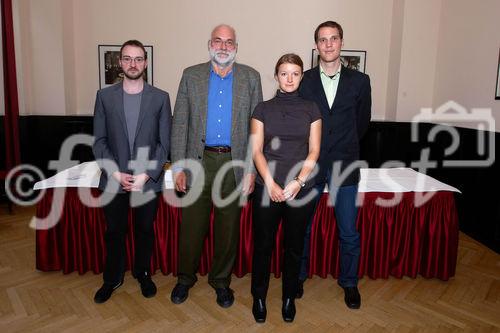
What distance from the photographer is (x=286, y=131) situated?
2.13m

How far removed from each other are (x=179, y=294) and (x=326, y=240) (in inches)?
44.2

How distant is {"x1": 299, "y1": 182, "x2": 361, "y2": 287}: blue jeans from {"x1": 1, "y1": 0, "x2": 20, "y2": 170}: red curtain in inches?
153

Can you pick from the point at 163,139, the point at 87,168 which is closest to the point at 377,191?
the point at 163,139

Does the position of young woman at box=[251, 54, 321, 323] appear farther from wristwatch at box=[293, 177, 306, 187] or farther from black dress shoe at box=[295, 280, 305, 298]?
black dress shoe at box=[295, 280, 305, 298]

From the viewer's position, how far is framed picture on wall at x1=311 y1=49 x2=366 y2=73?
5.50 metres

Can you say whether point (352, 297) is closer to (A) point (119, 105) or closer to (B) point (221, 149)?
(B) point (221, 149)

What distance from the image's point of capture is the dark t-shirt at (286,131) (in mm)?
2137

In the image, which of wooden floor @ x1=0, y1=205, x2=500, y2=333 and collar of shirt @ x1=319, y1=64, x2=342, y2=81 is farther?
collar of shirt @ x1=319, y1=64, x2=342, y2=81

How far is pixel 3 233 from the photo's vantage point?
12.8ft

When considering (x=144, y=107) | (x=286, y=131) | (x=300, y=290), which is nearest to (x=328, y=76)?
(x=286, y=131)

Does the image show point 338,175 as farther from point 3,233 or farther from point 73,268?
point 3,233

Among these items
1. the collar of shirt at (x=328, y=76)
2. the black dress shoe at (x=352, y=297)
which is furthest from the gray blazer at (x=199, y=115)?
the black dress shoe at (x=352, y=297)

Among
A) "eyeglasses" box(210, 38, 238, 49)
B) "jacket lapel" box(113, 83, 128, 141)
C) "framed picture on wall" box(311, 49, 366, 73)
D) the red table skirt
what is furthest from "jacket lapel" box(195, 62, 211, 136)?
"framed picture on wall" box(311, 49, 366, 73)

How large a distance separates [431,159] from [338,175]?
9.49ft
